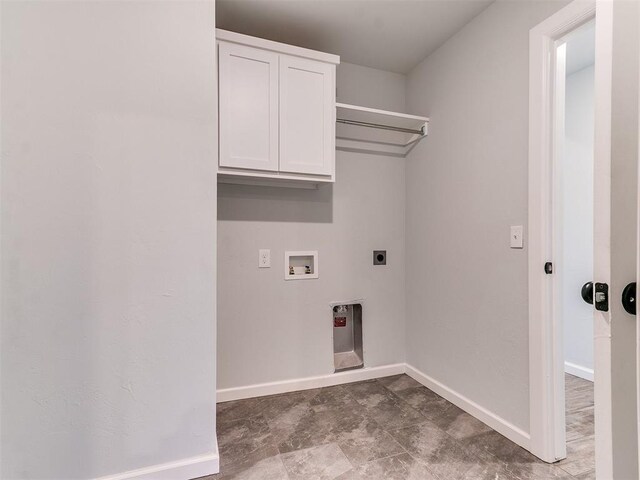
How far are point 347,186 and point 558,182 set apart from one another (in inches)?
53.0

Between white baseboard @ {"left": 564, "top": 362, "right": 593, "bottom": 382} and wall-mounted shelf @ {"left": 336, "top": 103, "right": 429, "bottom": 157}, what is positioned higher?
wall-mounted shelf @ {"left": 336, "top": 103, "right": 429, "bottom": 157}

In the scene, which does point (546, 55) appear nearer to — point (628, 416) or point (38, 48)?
point (628, 416)

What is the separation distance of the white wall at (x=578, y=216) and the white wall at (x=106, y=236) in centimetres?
283

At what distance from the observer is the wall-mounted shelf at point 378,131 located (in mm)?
2363

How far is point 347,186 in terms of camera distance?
254 centimetres

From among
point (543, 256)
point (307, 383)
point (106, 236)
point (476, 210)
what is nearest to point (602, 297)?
point (543, 256)

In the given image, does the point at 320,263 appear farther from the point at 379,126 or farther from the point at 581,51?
the point at 581,51

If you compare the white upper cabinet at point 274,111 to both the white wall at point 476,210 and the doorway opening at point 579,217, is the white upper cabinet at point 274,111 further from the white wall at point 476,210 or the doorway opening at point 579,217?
the doorway opening at point 579,217

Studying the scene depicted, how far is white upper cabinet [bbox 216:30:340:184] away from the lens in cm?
187

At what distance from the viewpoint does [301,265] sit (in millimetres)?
2449

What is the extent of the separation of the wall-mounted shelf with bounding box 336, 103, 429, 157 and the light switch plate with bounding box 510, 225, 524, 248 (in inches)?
40.9

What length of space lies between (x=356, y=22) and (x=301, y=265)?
166 cm

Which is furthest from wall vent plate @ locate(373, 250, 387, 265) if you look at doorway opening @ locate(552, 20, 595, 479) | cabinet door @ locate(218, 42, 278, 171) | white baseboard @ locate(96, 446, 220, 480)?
white baseboard @ locate(96, 446, 220, 480)

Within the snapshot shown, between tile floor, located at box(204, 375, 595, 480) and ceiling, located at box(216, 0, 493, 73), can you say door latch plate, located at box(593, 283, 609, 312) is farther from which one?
ceiling, located at box(216, 0, 493, 73)
